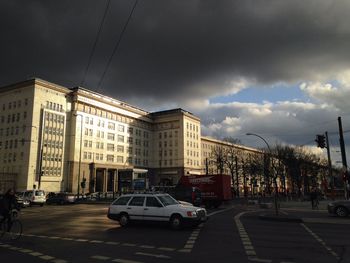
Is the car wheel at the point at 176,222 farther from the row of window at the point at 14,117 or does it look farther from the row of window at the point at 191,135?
the row of window at the point at 191,135

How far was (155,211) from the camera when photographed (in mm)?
16703

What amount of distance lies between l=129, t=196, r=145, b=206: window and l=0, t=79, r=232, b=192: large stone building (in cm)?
5307

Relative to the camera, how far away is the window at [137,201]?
17312 millimetres

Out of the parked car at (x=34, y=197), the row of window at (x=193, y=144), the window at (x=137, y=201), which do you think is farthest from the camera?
the row of window at (x=193, y=144)

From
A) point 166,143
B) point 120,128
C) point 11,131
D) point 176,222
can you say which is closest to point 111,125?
point 120,128

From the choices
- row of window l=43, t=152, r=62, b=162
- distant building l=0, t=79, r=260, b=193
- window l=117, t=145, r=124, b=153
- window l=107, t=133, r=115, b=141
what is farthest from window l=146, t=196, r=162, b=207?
window l=117, t=145, r=124, b=153

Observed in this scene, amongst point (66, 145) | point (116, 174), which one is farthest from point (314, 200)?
point (116, 174)

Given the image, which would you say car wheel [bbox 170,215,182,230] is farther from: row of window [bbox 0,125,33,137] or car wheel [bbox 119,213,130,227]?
row of window [bbox 0,125,33,137]

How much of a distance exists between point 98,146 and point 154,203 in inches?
3538

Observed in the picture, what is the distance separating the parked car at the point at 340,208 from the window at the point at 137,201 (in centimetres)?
1329

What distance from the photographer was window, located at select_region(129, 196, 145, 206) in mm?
17312

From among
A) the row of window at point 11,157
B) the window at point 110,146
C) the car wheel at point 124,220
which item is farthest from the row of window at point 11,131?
the car wheel at point 124,220

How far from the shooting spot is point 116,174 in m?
109

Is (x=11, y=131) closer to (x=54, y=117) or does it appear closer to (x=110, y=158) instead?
(x=54, y=117)
